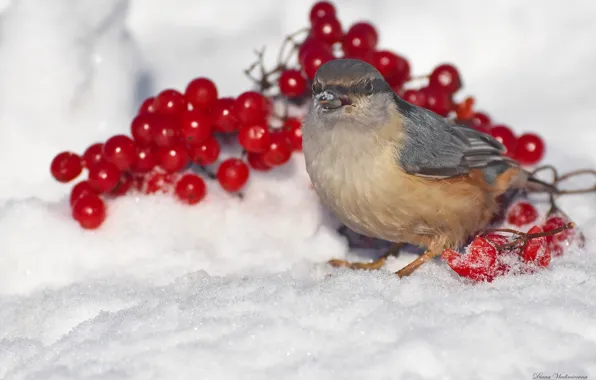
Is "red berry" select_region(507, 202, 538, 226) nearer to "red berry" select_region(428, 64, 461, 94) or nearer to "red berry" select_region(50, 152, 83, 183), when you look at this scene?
"red berry" select_region(428, 64, 461, 94)

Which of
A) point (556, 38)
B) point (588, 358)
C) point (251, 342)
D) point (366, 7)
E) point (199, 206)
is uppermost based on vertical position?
point (366, 7)

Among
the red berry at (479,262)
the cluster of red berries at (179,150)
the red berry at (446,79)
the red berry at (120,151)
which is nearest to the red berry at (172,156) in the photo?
the cluster of red berries at (179,150)

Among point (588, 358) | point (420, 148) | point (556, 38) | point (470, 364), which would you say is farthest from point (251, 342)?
point (556, 38)

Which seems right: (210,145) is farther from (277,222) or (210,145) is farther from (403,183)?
(403,183)

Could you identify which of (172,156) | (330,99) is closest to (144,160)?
(172,156)

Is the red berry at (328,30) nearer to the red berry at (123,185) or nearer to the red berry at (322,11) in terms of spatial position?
the red berry at (322,11)

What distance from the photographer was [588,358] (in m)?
2.19

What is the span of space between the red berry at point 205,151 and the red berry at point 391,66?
0.95 m

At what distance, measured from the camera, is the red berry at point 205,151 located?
3.63m

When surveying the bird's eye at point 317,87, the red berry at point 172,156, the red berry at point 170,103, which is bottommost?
the red berry at point 172,156

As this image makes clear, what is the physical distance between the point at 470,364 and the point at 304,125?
1498 millimetres

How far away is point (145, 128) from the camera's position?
3.55 metres

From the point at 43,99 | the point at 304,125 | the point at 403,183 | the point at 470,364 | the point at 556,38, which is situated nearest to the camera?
the point at 470,364

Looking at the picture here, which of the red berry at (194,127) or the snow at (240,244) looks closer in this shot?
the snow at (240,244)
